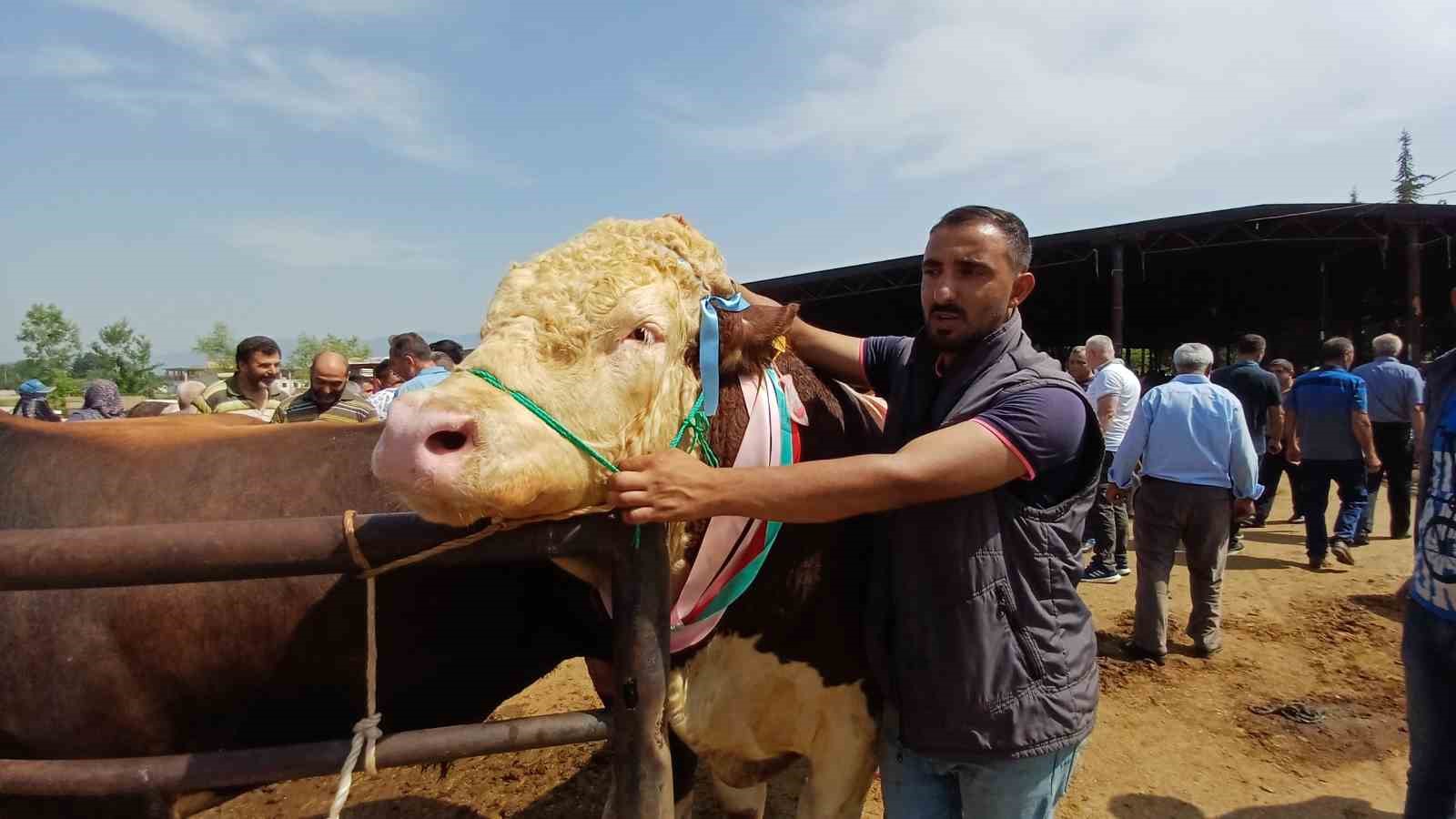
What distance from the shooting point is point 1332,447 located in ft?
23.8

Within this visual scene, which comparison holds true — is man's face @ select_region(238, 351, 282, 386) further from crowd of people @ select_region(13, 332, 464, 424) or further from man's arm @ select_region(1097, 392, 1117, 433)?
man's arm @ select_region(1097, 392, 1117, 433)

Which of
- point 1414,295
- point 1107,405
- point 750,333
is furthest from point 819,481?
point 1414,295

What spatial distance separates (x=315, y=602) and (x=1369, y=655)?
624 cm

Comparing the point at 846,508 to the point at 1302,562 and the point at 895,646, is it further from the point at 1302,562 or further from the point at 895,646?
the point at 1302,562

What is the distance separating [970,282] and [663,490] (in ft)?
3.38

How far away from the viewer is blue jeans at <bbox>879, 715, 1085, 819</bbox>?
177 centimetres

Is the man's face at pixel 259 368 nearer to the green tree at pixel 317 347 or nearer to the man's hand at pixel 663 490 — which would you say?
the man's hand at pixel 663 490

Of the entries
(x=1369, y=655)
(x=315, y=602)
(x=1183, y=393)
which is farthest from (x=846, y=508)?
(x=1369, y=655)

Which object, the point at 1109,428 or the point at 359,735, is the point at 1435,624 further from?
the point at 1109,428

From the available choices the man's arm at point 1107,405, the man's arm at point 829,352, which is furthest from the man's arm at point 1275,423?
the man's arm at point 829,352

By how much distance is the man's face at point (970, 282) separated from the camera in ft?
6.12

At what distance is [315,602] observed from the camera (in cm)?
196

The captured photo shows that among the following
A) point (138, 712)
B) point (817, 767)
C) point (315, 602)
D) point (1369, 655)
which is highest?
point (315, 602)

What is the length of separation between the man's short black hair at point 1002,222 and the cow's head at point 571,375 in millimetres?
466
